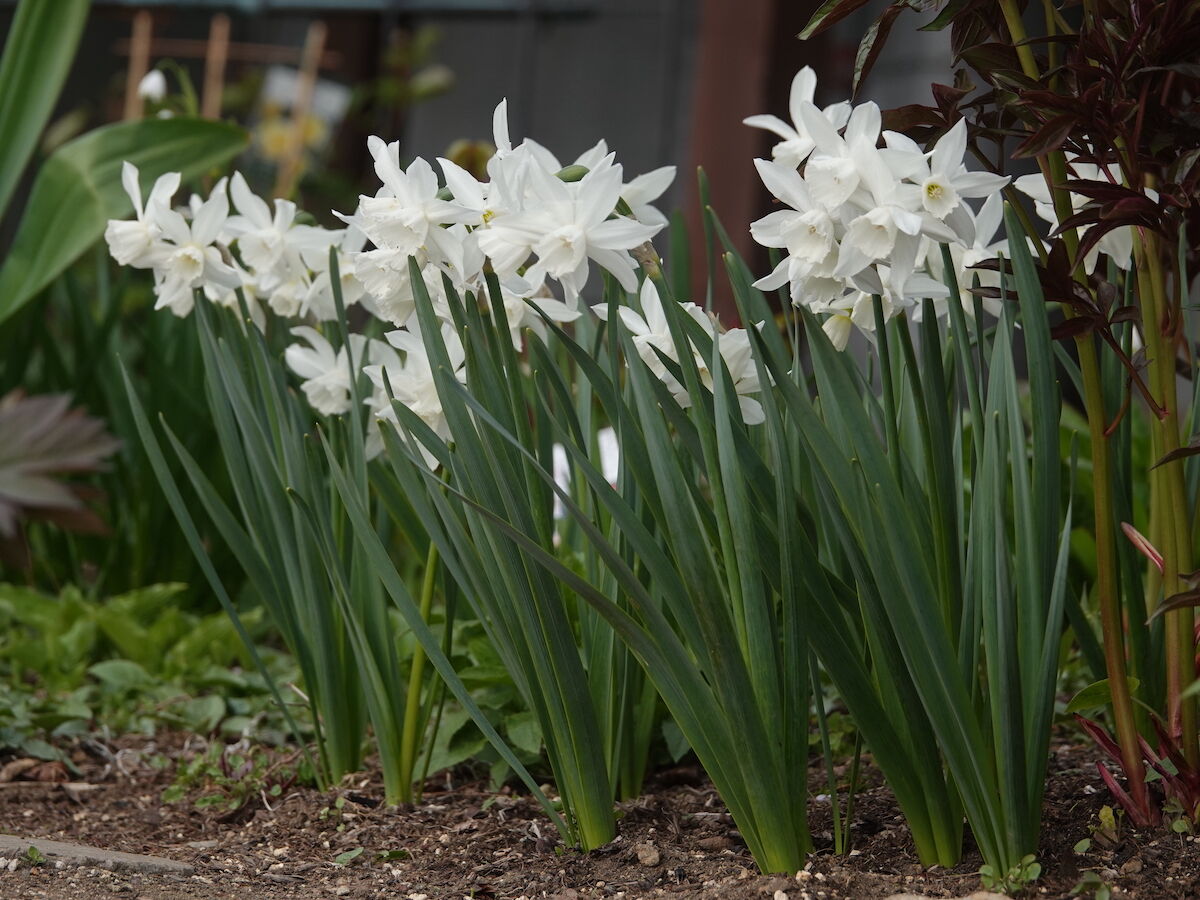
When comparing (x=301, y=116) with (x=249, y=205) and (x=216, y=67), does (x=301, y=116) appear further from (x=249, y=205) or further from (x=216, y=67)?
(x=249, y=205)

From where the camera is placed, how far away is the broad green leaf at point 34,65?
2.12 meters

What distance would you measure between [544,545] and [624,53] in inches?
153

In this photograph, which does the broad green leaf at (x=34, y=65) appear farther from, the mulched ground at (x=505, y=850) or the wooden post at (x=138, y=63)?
the wooden post at (x=138, y=63)

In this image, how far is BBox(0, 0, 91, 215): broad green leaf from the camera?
212 centimetres

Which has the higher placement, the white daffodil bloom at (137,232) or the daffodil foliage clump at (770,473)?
the white daffodil bloom at (137,232)

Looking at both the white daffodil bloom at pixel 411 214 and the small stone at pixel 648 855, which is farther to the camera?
the small stone at pixel 648 855

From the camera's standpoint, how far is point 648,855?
1.11m

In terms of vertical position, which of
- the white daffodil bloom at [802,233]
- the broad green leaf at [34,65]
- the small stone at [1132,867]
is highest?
the broad green leaf at [34,65]

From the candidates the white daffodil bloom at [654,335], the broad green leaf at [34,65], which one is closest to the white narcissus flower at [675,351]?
the white daffodil bloom at [654,335]

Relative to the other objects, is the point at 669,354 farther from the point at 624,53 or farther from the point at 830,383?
the point at 624,53

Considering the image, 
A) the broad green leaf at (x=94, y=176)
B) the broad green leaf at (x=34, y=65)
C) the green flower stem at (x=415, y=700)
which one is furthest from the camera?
the broad green leaf at (x=34, y=65)

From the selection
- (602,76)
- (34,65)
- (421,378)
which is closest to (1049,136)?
(421,378)

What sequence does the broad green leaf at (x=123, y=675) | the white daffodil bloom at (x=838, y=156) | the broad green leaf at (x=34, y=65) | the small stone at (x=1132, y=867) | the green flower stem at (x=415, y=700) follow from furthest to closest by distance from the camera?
the broad green leaf at (x=34, y=65)
the broad green leaf at (x=123, y=675)
the green flower stem at (x=415, y=700)
the small stone at (x=1132, y=867)
the white daffodil bloom at (x=838, y=156)

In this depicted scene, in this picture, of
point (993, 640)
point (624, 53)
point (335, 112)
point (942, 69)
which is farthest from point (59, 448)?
point (335, 112)
